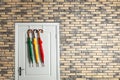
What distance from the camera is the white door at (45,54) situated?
287 inches

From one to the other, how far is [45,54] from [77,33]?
1.12 metres

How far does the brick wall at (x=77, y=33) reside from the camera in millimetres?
7242

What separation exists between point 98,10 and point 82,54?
1.37 metres

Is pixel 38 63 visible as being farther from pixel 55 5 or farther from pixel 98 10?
pixel 98 10

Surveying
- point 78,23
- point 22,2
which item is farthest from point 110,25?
point 22,2

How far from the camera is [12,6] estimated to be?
24.1ft

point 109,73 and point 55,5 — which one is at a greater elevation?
point 55,5

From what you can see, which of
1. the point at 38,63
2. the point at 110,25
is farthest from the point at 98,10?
the point at 38,63

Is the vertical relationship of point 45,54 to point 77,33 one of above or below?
below

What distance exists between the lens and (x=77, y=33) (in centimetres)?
729

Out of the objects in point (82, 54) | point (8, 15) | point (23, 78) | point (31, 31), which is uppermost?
point (8, 15)

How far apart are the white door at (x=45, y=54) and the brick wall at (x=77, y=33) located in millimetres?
148

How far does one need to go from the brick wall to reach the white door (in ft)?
0.48

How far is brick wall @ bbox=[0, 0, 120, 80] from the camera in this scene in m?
7.24
